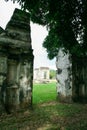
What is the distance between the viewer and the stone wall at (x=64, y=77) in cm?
1586

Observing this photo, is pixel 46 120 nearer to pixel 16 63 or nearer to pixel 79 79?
pixel 16 63

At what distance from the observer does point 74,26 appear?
8.99 metres

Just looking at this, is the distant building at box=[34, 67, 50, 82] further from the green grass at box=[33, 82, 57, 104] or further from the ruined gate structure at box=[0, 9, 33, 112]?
the ruined gate structure at box=[0, 9, 33, 112]

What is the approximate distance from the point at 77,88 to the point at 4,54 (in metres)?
6.66

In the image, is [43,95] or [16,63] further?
[43,95]

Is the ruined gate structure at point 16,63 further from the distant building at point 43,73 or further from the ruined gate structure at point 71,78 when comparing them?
the distant building at point 43,73

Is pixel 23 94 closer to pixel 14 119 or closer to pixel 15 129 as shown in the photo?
pixel 14 119

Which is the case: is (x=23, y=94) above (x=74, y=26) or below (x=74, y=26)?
below

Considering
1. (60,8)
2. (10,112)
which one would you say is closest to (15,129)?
(10,112)

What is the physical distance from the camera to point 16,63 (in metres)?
12.5

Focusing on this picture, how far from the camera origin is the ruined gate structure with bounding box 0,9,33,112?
1167 cm

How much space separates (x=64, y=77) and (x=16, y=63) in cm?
484

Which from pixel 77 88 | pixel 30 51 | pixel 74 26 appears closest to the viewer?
pixel 74 26

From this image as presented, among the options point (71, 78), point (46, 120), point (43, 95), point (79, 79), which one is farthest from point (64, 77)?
point (46, 120)
